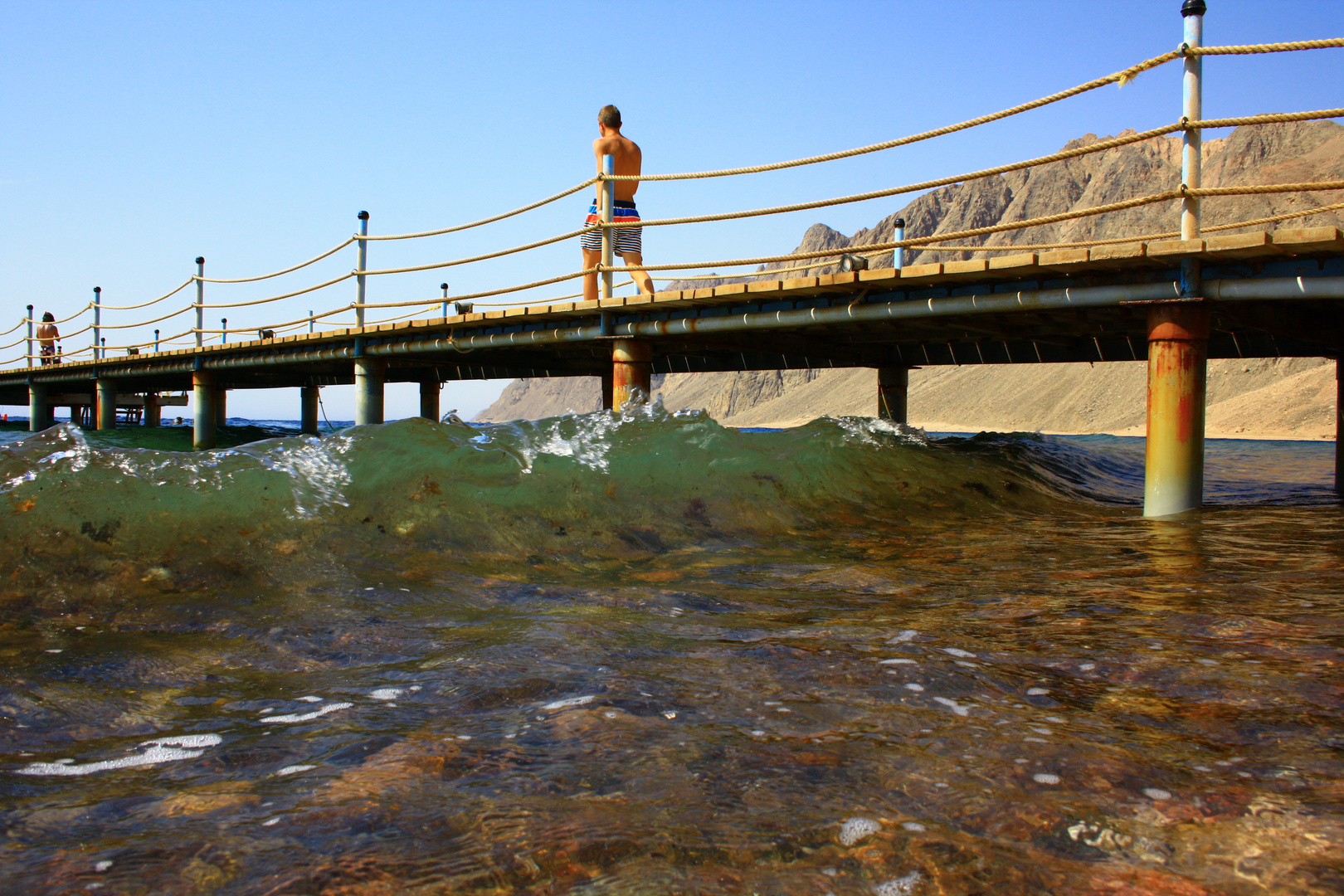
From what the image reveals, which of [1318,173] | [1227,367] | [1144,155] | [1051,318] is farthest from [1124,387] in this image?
[1051,318]

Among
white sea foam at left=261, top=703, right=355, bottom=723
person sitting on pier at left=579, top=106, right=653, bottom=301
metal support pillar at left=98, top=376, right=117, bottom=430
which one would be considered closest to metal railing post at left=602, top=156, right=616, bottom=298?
person sitting on pier at left=579, top=106, right=653, bottom=301

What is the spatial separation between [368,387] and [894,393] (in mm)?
8284

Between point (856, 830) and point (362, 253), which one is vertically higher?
point (362, 253)

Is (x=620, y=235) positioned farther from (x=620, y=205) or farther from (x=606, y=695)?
(x=606, y=695)

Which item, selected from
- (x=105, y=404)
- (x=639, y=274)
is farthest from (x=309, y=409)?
(x=639, y=274)

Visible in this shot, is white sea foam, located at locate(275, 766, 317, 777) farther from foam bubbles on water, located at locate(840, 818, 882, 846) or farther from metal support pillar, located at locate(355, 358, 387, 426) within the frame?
metal support pillar, located at locate(355, 358, 387, 426)

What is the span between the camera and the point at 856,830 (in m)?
1.51

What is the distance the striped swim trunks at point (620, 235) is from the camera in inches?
328

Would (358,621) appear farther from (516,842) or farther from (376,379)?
(376,379)

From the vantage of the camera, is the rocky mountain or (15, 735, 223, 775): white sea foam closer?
(15, 735, 223, 775): white sea foam

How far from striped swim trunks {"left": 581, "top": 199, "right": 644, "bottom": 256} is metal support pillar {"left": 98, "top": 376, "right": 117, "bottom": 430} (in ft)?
56.8

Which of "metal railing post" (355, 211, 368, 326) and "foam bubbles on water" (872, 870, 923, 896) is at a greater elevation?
"metal railing post" (355, 211, 368, 326)

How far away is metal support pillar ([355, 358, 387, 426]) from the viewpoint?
40.8ft

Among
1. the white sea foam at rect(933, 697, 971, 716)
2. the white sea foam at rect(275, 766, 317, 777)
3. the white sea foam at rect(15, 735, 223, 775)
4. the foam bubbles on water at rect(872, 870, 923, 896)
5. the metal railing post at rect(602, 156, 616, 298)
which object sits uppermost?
the metal railing post at rect(602, 156, 616, 298)
